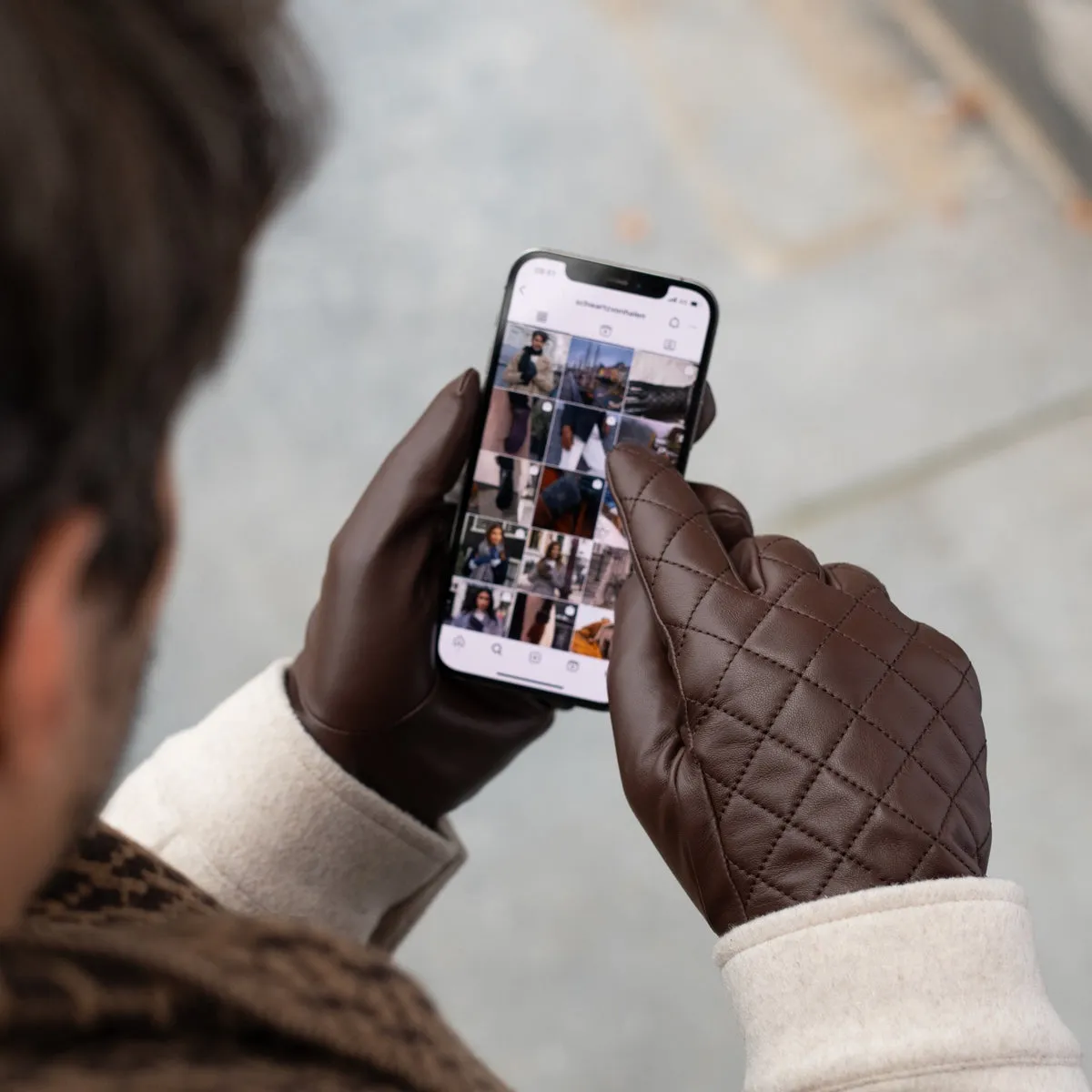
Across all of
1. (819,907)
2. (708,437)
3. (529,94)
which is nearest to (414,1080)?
(819,907)

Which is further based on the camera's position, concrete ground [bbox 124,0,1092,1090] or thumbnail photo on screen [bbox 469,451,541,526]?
concrete ground [bbox 124,0,1092,1090]

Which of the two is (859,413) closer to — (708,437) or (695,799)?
(708,437)

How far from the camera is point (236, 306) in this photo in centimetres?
32

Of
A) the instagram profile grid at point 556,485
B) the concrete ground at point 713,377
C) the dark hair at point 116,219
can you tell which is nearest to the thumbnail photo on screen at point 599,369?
the instagram profile grid at point 556,485

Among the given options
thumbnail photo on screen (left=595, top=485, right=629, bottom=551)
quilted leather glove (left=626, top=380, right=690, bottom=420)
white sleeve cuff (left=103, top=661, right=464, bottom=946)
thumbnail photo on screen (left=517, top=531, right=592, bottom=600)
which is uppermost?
quilted leather glove (left=626, top=380, right=690, bottom=420)

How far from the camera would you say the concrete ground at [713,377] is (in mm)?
1024

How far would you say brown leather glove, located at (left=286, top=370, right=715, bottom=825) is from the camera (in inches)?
26.5

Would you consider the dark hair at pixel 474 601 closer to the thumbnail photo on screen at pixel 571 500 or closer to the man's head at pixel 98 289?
the thumbnail photo on screen at pixel 571 500

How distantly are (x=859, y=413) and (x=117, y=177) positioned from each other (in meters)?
1.02

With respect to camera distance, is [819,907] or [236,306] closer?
[236,306]

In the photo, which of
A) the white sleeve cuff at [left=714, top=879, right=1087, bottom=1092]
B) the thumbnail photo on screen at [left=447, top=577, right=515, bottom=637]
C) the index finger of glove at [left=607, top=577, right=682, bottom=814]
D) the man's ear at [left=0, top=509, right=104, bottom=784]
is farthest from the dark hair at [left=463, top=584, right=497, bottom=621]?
the man's ear at [left=0, top=509, right=104, bottom=784]

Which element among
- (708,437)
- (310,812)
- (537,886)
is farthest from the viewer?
(708,437)

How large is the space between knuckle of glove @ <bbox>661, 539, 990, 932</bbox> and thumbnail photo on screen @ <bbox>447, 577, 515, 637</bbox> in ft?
0.46

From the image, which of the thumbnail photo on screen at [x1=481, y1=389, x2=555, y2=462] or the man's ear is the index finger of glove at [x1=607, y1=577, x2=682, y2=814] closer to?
the thumbnail photo on screen at [x1=481, y1=389, x2=555, y2=462]
